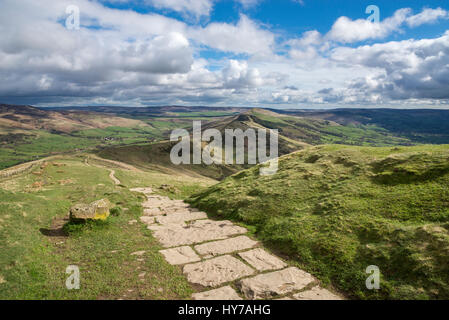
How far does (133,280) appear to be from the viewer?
10.8m

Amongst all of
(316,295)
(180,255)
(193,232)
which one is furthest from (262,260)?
(193,232)

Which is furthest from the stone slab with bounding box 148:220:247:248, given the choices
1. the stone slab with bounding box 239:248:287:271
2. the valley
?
the stone slab with bounding box 239:248:287:271

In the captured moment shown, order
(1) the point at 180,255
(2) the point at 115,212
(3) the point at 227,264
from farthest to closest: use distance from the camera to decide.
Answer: (2) the point at 115,212 → (1) the point at 180,255 → (3) the point at 227,264

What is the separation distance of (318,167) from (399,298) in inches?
592

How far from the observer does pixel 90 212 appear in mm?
16734

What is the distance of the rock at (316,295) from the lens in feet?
32.2

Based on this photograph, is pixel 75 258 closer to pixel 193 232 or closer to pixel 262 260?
pixel 193 232

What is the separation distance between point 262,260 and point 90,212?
11.6 metres

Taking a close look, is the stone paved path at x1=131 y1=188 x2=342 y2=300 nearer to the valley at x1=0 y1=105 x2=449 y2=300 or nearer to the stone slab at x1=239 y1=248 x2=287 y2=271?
the stone slab at x1=239 y1=248 x2=287 y2=271

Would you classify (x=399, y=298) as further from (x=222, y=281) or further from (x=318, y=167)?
(x=318, y=167)

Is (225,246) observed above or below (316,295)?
below

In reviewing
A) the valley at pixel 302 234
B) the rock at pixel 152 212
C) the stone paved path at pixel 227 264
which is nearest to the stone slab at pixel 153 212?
the rock at pixel 152 212

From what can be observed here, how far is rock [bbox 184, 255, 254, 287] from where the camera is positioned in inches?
432

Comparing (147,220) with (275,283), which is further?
(147,220)
